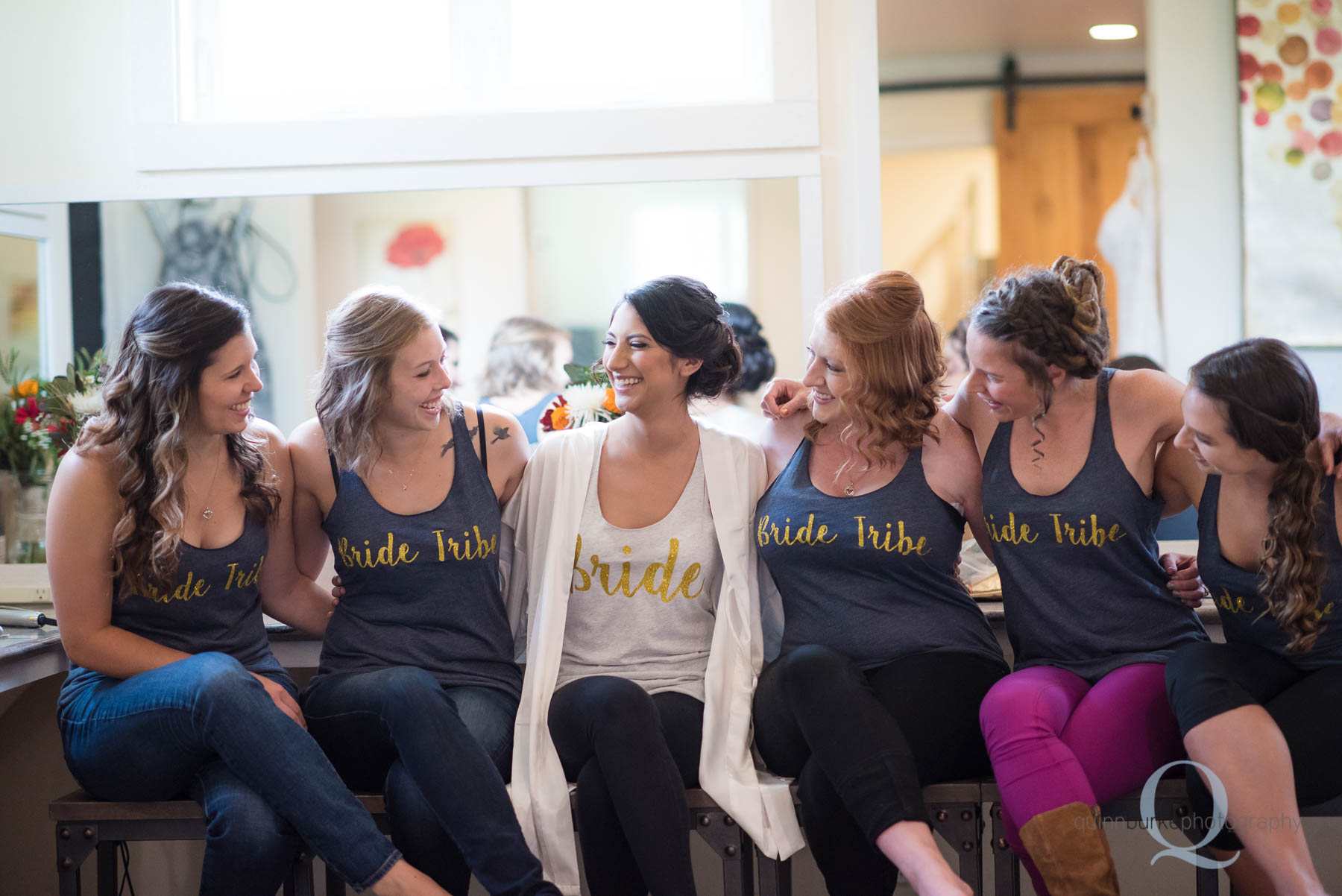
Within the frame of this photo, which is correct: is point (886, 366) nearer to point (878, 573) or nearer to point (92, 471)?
point (878, 573)

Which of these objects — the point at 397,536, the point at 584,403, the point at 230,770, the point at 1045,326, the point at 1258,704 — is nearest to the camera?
the point at 1258,704

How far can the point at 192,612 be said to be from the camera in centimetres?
192

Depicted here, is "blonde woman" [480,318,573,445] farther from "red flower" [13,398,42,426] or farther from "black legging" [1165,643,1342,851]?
"black legging" [1165,643,1342,851]

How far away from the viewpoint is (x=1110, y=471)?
1.91 metres

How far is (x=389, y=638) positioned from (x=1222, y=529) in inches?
56.9

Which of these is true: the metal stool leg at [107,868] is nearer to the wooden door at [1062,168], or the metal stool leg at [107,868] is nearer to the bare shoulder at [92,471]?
the bare shoulder at [92,471]

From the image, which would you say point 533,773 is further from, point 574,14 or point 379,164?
point 574,14

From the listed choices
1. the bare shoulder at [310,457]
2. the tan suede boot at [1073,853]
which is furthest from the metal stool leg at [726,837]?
the bare shoulder at [310,457]

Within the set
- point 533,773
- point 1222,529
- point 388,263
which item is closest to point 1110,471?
point 1222,529

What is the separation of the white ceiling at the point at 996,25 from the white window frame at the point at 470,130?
204mm

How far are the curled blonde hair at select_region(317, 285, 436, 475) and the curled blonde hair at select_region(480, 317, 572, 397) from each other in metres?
0.56

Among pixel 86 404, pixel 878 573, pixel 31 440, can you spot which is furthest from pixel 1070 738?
pixel 31 440
